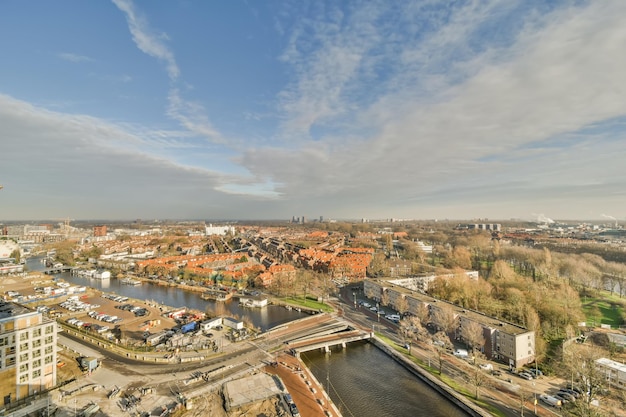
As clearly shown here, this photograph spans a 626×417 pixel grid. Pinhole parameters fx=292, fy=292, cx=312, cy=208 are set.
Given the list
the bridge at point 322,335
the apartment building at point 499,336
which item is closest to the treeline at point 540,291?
the apartment building at point 499,336

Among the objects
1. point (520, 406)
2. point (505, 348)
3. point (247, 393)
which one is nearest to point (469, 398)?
point (520, 406)

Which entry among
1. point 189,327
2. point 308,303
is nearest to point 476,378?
point 308,303

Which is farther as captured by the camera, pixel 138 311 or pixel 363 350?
pixel 138 311

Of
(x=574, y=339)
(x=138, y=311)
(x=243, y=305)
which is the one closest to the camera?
(x=574, y=339)

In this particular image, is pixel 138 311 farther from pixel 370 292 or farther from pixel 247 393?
pixel 370 292

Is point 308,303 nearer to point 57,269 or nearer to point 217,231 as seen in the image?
point 57,269

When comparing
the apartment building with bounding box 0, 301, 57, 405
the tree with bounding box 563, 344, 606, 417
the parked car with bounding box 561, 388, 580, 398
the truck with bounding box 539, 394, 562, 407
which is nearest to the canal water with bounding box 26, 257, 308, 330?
the apartment building with bounding box 0, 301, 57, 405

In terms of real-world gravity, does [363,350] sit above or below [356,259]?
below

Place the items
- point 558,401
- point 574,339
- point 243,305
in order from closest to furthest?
point 558,401 → point 574,339 → point 243,305
